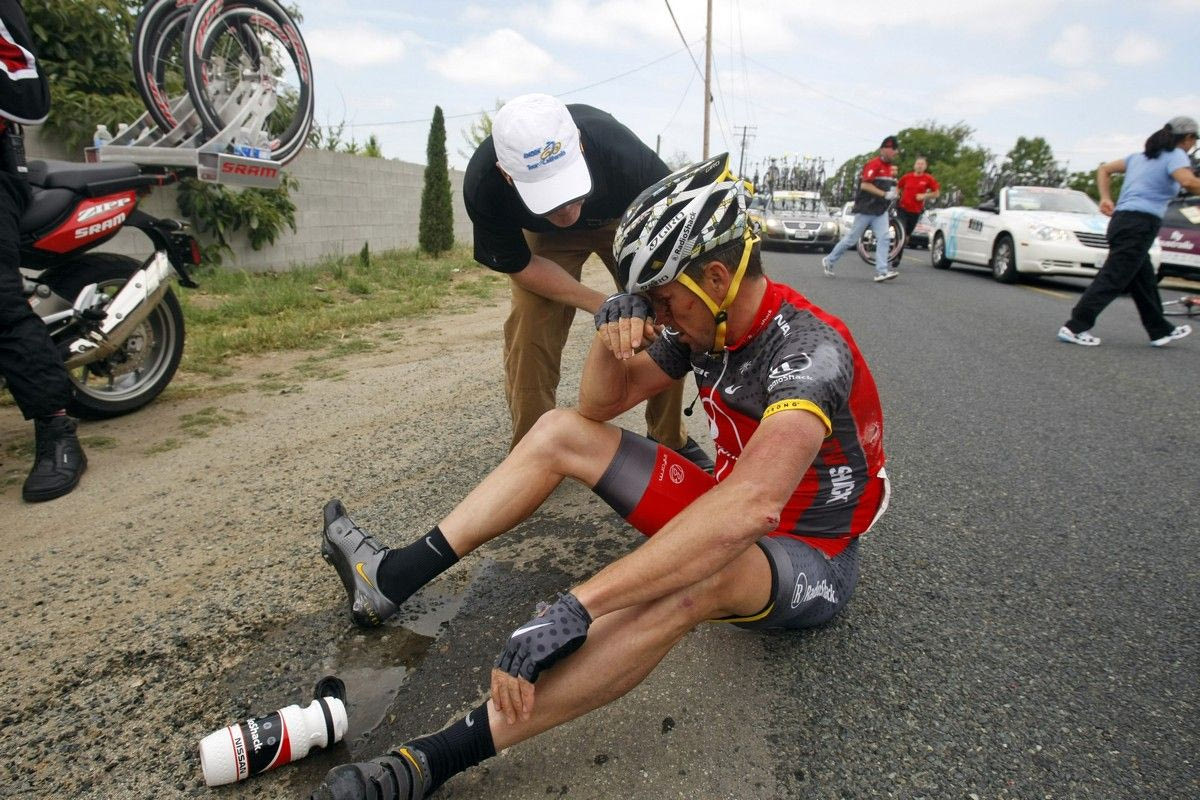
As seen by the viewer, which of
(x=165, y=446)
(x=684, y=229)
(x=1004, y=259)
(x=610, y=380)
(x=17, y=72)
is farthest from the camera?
(x=1004, y=259)

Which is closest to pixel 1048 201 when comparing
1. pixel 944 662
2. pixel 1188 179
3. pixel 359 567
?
pixel 1188 179

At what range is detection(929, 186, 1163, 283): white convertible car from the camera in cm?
1065

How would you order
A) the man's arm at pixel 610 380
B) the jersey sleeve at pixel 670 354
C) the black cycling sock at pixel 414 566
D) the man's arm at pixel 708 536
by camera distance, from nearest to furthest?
the man's arm at pixel 708 536 < the black cycling sock at pixel 414 566 < the man's arm at pixel 610 380 < the jersey sleeve at pixel 670 354

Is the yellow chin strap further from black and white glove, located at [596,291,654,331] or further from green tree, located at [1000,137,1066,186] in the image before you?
green tree, located at [1000,137,1066,186]

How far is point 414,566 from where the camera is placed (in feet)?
7.13

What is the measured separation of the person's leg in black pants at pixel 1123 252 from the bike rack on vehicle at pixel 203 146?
7.24 m

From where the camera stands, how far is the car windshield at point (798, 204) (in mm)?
21219

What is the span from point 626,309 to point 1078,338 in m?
6.18

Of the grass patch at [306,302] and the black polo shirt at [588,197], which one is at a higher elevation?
the black polo shirt at [588,197]

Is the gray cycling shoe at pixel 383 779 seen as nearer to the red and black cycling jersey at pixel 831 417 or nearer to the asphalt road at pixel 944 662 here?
the asphalt road at pixel 944 662

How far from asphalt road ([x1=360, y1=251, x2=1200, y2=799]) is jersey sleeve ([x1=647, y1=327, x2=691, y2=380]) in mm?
755

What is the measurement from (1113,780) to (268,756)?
1.95m

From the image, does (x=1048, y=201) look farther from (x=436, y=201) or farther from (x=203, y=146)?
(x=203, y=146)

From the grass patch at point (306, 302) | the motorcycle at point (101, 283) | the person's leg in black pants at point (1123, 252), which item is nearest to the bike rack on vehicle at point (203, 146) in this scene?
the grass patch at point (306, 302)
